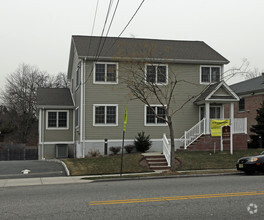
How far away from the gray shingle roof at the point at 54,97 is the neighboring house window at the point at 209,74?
33.9ft

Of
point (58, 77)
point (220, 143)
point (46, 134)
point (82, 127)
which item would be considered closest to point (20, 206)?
point (82, 127)

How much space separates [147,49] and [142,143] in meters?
6.48

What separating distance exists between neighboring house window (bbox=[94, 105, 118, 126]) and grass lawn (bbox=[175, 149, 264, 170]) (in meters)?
5.74

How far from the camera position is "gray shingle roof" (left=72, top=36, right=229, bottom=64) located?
79.4 feet

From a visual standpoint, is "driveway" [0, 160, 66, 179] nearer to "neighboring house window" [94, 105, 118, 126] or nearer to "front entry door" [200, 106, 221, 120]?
"neighboring house window" [94, 105, 118, 126]

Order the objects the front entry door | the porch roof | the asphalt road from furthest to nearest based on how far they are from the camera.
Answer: the front entry door → the porch roof → the asphalt road

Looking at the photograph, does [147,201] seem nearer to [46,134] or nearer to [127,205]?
[127,205]

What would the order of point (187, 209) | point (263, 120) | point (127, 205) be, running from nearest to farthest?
point (187, 209) → point (127, 205) → point (263, 120)

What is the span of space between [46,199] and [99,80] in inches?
605

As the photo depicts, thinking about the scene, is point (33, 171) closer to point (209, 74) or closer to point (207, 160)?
point (207, 160)

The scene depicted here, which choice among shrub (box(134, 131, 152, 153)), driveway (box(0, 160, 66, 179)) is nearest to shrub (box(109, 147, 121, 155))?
shrub (box(134, 131, 152, 153))

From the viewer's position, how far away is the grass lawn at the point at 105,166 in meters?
16.9

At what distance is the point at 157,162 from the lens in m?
18.9

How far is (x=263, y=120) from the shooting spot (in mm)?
28938
